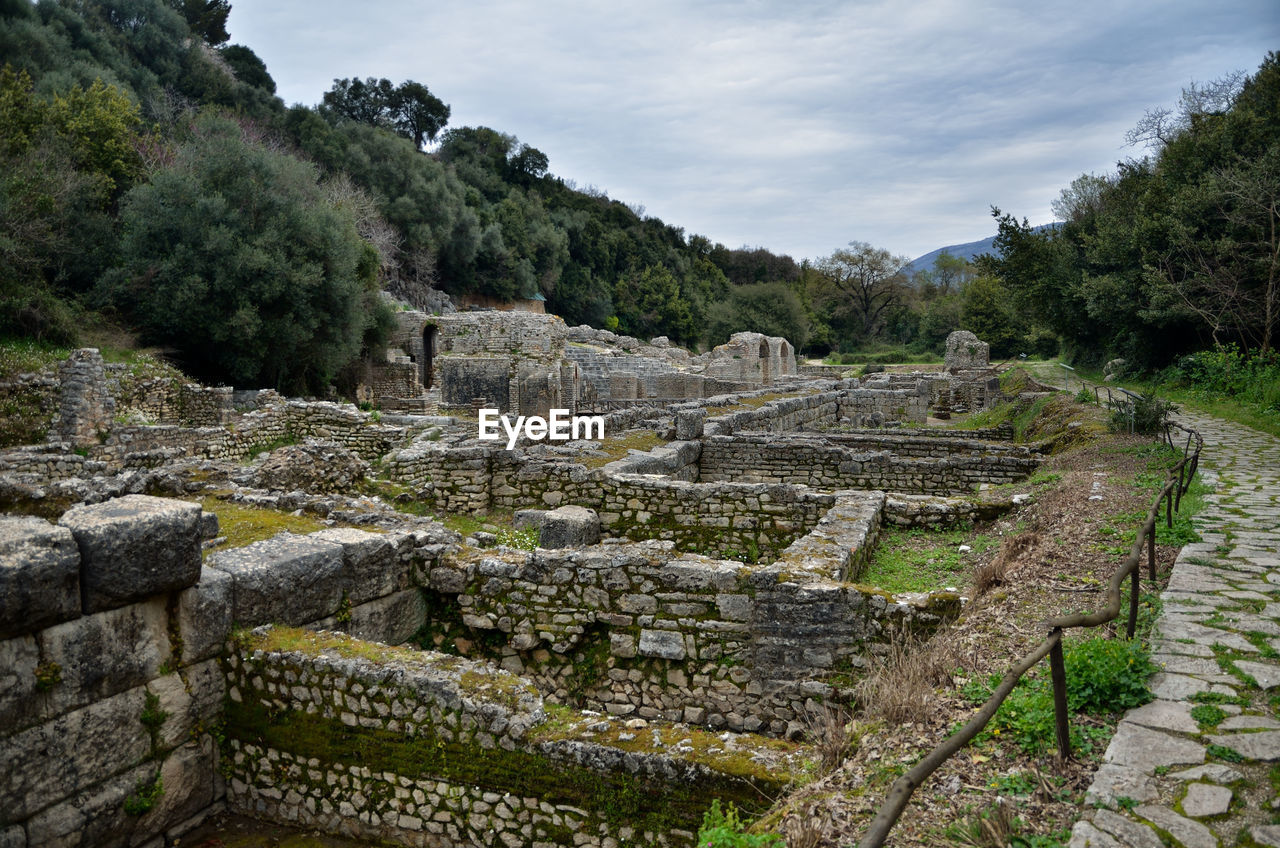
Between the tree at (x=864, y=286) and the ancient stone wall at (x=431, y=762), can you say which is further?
the tree at (x=864, y=286)

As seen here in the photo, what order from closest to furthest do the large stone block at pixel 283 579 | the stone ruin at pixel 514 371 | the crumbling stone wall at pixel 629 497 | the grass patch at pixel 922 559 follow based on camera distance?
1. the large stone block at pixel 283 579
2. the grass patch at pixel 922 559
3. the crumbling stone wall at pixel 629 497
4. the stone ruin at pixel 514 371

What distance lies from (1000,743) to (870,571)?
156 inches

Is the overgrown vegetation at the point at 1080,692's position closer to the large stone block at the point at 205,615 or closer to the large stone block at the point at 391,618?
the large stone block at the point at 391,618

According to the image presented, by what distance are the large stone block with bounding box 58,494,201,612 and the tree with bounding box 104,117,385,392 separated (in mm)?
18519

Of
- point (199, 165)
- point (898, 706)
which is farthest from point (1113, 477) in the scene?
point (199, 165)

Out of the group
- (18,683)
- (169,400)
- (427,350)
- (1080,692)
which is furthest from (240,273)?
(1080,692)

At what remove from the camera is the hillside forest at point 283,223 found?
60.9 ft

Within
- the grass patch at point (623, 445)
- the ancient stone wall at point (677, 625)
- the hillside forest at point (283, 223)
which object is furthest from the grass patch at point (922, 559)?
the hillside forest at point (283, 223)

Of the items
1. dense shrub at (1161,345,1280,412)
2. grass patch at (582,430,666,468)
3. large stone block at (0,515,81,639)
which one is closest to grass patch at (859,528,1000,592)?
grass patch at (582,430,666,468)

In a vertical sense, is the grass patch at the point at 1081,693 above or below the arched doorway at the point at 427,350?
below

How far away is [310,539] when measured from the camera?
530 centimetres

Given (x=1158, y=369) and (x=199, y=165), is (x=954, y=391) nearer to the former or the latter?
(x=1158, y=369)

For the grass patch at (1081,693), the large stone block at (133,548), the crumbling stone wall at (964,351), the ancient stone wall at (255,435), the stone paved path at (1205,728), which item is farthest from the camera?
the crumbling stone wall at (964,351)

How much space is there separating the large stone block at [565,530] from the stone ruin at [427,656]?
28 mm
